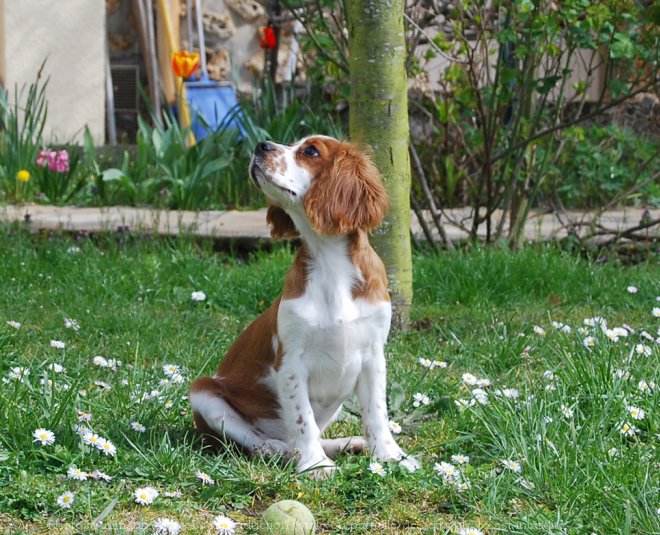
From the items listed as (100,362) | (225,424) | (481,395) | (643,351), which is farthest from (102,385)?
(643,351)

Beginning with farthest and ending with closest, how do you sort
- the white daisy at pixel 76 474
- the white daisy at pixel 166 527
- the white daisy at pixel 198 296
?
the white daisy at pixel 198 296
the white daisy at pixel 76 474
the white daisy at pixel 166 527

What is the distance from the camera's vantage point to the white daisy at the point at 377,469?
2840mm

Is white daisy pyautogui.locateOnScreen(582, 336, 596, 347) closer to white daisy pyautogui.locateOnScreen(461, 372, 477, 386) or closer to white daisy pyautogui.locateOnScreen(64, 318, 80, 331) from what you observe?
white daisy pyautogui.locateOnScreen(461, 372, 477, 386)

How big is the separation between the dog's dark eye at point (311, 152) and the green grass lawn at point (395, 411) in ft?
3.06

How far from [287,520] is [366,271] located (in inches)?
35.9

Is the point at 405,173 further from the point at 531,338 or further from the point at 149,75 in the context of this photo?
the point at 149,75

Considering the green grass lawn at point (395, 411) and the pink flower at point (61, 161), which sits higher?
the pink flower at point (61, 161)

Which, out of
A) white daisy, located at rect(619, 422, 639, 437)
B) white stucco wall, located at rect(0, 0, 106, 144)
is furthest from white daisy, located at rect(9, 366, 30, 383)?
white stucco wall, located at rect(0, 0, 106, 144)

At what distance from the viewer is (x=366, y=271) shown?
3.11 m

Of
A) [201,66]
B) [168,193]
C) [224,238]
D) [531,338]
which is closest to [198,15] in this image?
[201,66]

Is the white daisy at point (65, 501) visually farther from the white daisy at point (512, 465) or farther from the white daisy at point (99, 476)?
the white daisy at point (512, 465)

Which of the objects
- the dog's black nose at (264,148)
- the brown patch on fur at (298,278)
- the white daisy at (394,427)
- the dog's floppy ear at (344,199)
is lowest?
the white daisy at (394,427)

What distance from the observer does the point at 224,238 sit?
20.0ft

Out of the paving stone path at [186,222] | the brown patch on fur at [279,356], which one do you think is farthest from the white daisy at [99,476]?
the paving stone path at [186,222]
